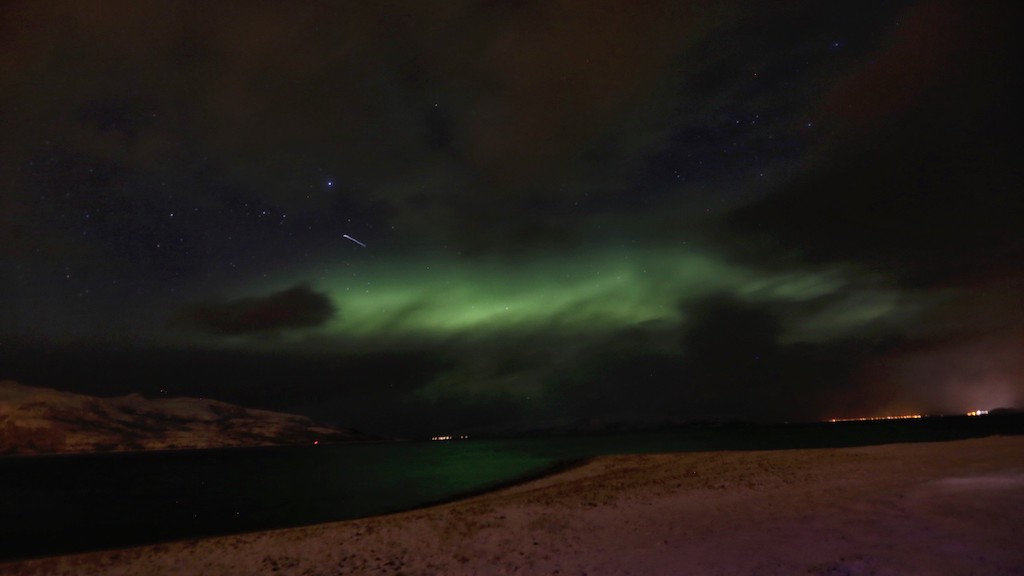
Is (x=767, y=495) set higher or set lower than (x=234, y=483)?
higher

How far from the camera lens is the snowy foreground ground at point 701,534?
11195 mm

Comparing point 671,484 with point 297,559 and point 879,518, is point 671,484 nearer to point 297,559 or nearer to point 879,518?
point 879,518

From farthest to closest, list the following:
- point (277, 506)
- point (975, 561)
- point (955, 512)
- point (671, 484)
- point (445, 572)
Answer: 1. point (277, 506)
2. point (671, 484)
3. point (445, 572)
4. point (955, 512)
5. point (975, 561)

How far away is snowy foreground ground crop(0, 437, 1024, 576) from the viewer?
11.2 metres

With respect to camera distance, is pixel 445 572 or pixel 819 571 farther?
pixel 445 572

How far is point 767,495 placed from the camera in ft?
65.5

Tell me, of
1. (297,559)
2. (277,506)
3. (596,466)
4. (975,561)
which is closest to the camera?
(975,561)

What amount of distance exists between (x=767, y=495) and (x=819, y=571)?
10.5m

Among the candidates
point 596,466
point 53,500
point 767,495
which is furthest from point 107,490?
point 767,495

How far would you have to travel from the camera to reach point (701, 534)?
1486 cm

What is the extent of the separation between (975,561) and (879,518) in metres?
3.85

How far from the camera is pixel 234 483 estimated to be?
61562 mm

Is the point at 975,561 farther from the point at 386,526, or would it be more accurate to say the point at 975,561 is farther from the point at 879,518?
the point at 386,526

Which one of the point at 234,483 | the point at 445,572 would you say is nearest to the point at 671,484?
the point at 445,572
